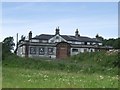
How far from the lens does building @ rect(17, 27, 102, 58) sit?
2901 inches

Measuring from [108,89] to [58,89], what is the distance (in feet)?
4.83

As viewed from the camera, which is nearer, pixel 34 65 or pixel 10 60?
pixel 34 65

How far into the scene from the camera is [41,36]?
8244 cm

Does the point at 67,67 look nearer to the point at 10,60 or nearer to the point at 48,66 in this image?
the point at 48,66

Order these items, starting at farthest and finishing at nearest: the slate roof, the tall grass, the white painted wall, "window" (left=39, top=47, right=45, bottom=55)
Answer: the slate roof
the white painted wall
"window" (left=39, top=47, right=45, bottom=55)
the tall grass

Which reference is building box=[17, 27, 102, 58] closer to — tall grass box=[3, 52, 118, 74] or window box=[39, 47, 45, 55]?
window box=[39, 47, 45, 55]

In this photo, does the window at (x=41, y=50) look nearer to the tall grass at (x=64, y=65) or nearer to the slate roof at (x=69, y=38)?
the slate roof at (x=69, y=38)

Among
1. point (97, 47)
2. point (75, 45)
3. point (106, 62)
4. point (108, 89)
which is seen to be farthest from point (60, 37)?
point (108, 89)

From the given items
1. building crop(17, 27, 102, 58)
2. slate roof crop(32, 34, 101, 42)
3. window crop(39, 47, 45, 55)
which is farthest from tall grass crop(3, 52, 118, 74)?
slate roof crop(32, 34, 101, 42)

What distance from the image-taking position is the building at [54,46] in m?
73.7

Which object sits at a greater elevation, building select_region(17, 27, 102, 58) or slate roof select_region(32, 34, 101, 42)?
slate roof select_region(32, 34, 101, 42)

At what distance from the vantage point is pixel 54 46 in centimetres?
7694

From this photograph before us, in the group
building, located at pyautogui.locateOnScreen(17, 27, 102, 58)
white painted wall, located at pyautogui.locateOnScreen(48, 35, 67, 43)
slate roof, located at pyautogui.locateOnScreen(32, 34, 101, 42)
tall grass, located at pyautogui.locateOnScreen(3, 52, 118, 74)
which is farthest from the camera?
slate roof, located at pyautogui.locateOnScreen(32, 34, 101, 42)

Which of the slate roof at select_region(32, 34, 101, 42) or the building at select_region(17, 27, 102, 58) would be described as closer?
the building at select_region(17, 27, 102, 58)
